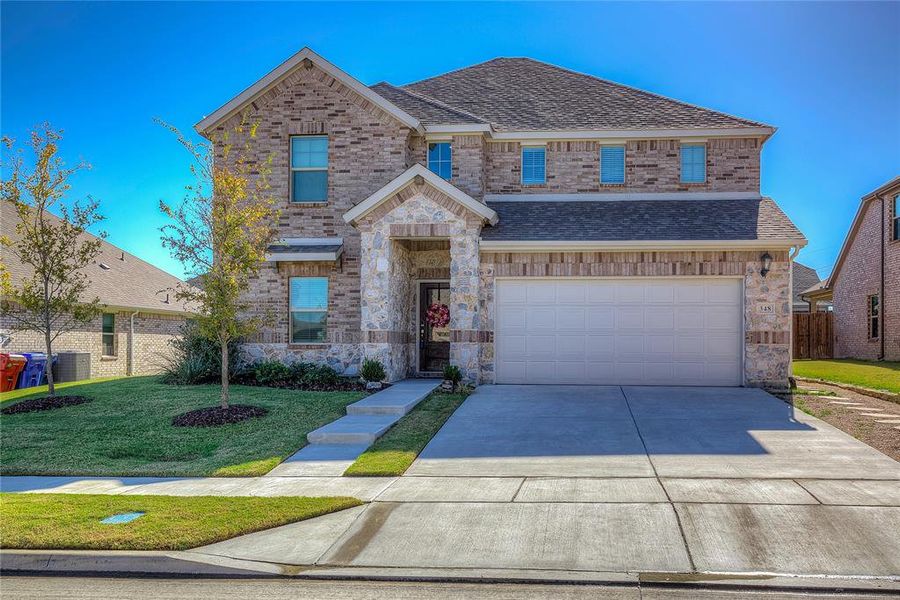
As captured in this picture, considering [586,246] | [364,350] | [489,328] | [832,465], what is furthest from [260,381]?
[832,465]

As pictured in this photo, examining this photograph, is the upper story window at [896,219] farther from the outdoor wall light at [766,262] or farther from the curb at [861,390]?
the outdoor wall light at [766,262]

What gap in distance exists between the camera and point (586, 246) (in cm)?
1579

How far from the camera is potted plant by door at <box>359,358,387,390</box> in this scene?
50.7 feet

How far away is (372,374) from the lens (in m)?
15.5

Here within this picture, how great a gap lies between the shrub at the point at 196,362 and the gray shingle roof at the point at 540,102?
7.59m

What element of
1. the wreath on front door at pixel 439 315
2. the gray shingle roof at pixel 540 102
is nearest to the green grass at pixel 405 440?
the wreath on front door at pixel 439 315

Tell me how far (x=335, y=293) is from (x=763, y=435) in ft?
33.6

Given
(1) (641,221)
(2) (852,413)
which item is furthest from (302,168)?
(2) (852,413)

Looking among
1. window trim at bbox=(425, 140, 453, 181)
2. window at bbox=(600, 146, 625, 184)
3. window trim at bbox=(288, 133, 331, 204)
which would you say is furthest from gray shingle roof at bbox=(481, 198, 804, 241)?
window trim at bbox=(288, 133, 331, 204)

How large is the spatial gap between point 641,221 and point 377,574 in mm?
12586

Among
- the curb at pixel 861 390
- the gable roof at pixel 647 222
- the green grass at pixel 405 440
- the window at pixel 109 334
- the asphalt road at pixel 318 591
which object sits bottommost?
the asphalt road at pixel 318 591

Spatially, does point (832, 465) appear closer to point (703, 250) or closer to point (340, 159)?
point (703, 250)

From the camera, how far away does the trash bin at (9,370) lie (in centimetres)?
1772

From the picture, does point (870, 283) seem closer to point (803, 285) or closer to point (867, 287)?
point (867, 287)
